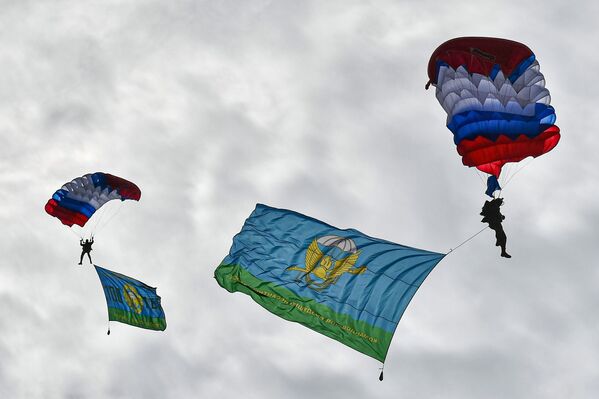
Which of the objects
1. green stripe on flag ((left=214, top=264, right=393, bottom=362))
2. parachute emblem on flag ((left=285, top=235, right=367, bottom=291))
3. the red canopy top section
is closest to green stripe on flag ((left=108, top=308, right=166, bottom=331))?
green stripe on flag ((left=214, top=264, right=393, bottom=362))

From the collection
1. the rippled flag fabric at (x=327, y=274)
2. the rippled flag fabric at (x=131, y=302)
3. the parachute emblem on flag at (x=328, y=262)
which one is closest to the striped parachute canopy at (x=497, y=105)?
the rippled flag fabric at (x=327, y=274)

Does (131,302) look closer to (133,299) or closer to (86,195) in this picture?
(133,299)

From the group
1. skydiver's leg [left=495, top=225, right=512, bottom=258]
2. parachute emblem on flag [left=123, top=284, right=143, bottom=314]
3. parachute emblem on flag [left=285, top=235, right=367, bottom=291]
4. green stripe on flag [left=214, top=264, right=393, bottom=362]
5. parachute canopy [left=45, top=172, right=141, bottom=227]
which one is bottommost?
green stripe on flag [left=214, top=264, right=393, bottom=362]

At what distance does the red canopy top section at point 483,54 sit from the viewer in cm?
1984

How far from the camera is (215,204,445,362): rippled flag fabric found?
17.6m

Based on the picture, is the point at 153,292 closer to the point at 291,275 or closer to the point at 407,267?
the point at 291,275

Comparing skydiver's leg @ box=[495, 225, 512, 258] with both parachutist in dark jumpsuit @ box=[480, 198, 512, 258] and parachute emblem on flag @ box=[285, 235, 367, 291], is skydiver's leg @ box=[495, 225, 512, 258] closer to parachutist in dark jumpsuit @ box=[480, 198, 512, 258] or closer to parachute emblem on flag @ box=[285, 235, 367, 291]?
parachutist in dark jumpsuit @ box=[480, 198, 512, 258]

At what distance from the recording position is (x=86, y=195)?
32406 millimetres

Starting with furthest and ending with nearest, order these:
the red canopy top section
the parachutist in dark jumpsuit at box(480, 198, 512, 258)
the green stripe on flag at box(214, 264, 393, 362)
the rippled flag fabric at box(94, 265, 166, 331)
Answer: the rippled flag fabric at box(94, 265, 166, 331) → the red canopy top section → the parachutist in dark jumpsuit at box(480, 198, 512, 258) → the green stripe on flag at box(214, 264, 393, 362)

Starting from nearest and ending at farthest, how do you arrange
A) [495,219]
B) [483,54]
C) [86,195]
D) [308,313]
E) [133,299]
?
[308,313]
[495,219]
[483,54]
[133,299]
[86,195]

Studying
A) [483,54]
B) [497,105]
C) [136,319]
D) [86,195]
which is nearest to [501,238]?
[497,105]

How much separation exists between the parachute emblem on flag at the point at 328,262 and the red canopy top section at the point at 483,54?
16.3 feet

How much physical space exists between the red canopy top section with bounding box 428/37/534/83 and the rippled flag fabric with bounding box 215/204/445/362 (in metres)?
4.71

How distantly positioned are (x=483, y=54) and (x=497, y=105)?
53.9 inches
